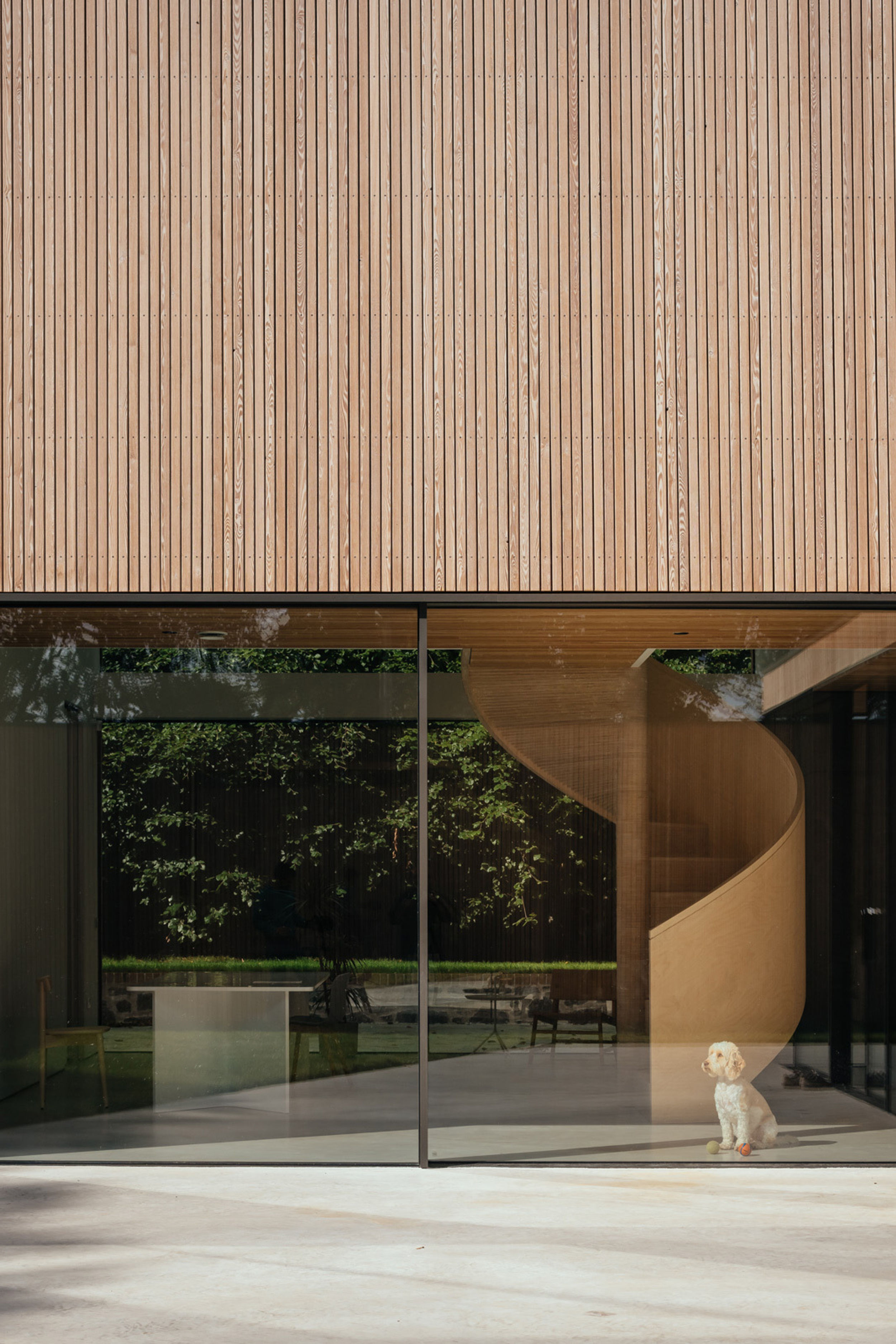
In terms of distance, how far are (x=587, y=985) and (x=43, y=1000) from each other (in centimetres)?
303

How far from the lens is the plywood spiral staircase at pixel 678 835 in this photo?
740 centimetres

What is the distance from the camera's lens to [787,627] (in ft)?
24.7

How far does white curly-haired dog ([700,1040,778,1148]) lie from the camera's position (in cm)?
729

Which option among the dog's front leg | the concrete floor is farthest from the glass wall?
the concrete floor

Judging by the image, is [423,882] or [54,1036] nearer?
[423,882]

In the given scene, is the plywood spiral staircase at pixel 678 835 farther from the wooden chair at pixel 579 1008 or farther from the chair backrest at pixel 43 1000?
the chair backrest at pixel 43 1000

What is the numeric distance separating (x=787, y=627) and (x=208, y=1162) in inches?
165

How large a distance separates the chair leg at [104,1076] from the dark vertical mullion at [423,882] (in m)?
1.73

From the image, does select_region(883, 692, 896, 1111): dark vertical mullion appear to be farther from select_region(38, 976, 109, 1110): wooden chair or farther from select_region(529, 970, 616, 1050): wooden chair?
select_region(38, 976, 109, 1110): wooden chair

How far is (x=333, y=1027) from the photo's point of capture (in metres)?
7.54

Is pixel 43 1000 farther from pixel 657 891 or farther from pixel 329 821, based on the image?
pixel 657 891

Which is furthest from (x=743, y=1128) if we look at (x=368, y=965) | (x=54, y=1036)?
(x=54, y=1036)

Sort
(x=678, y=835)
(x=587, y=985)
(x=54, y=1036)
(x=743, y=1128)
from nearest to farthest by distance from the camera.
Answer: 1. (x=743, y=1128)
2. (x=587, y=985)
3. (x=678, y=835)
4. (x=54, y=1036)

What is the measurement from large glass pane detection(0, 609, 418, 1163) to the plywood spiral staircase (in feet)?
2.58
